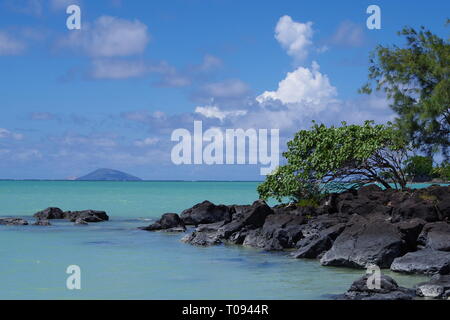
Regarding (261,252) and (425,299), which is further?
(261,252)

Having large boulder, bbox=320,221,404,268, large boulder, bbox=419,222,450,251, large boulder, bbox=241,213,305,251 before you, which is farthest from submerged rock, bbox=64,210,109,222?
large boulder, bbox=419,222,450,251

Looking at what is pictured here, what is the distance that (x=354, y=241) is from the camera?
18266 millimetres

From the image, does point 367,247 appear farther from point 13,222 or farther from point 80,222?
point 13,222

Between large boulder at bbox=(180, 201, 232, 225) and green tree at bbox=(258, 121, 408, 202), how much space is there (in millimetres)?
3197

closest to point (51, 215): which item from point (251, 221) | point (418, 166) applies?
point (251, 221)

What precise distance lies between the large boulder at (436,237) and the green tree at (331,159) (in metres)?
9.38

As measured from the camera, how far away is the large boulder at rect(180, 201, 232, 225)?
109 ft

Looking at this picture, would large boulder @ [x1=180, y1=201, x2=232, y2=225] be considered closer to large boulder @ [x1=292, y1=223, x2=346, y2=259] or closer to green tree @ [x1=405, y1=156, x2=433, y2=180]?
green tree @ [x1=405, y1=156, x2=433, y2=180]

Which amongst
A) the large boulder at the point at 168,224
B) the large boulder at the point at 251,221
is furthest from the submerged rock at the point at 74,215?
the large boulder at the point at 251,221

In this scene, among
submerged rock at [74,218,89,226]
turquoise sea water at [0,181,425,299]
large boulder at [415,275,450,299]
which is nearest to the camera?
large boulder at [415,275,450,299]
